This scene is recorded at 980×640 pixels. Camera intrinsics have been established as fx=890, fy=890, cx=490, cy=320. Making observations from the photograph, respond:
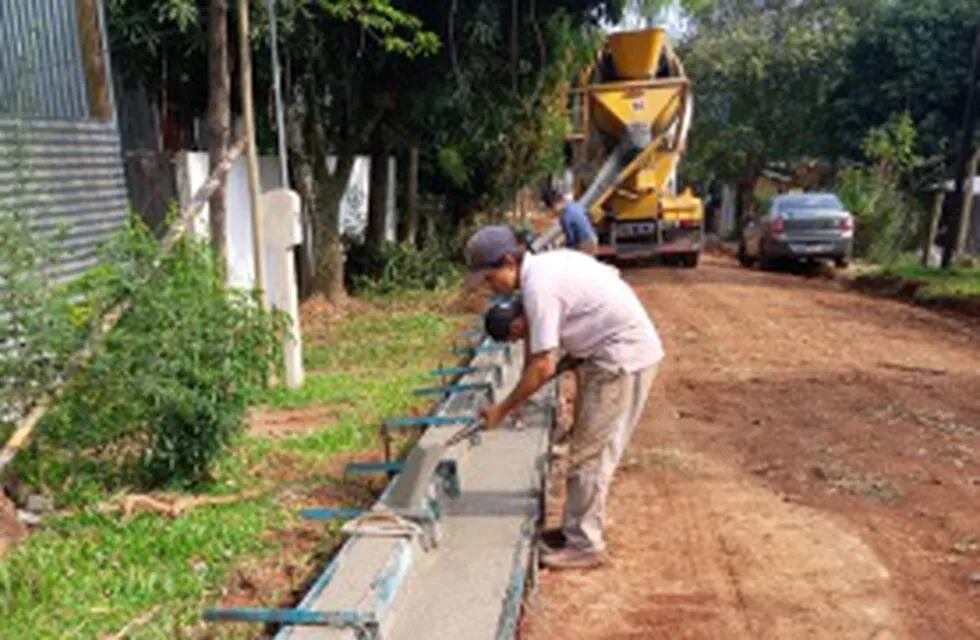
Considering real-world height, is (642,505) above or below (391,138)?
below

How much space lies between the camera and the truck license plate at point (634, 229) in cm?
1452

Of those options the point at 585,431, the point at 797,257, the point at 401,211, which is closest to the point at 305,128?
the point at 401,211

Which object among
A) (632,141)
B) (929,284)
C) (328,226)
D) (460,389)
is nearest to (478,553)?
(460,389)

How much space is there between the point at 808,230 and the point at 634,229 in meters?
4.54

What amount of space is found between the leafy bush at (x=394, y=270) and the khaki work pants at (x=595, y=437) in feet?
28.7

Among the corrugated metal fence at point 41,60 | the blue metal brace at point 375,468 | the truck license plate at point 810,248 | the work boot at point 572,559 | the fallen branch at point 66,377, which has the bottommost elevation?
the truck license plate at point 810,248

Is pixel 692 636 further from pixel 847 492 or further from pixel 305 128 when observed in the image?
pixel 305 128

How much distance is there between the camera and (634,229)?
1459 cm

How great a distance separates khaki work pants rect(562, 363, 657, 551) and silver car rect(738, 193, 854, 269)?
552 inches

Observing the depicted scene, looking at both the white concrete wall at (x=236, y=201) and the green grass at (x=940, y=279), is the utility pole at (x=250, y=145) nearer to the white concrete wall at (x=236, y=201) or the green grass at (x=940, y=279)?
the white concrete wall at (x=236, y=201)

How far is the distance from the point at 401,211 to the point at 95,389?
467 inches

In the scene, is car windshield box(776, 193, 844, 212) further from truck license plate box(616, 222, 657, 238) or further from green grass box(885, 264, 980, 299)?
truck license plate box(616, 222, 657, 238)

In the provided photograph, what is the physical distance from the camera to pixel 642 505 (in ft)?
16.3

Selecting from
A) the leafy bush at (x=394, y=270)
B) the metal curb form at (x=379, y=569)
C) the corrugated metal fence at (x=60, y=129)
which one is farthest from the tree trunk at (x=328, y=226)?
the metal curb form at (x=379, y=569)
